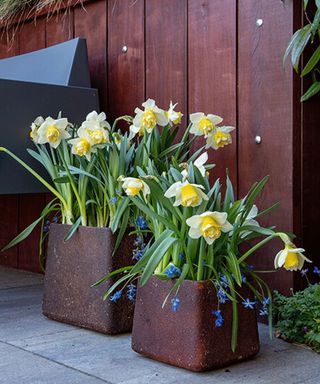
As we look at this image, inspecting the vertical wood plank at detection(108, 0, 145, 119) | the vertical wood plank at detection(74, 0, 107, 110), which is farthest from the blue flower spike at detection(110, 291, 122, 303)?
the vertical wood plank at detection(74, 0, 107, 110)

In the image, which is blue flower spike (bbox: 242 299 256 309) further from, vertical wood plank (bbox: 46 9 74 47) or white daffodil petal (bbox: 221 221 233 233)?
vertical wood plank (bbox: 46 9 74 47)

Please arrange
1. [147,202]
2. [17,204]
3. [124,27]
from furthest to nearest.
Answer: [17,204]
[124,27]
[147,202]

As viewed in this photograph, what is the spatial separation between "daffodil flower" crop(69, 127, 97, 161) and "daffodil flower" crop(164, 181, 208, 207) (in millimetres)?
463

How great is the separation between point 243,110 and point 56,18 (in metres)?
1.27

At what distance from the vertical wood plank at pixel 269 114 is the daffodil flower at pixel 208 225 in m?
0.60

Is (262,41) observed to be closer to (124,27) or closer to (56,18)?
(124,27)

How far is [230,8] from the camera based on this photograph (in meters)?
2.39

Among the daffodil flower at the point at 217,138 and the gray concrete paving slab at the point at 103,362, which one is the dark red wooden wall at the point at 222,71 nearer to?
the daffodil flower at the point at 217,138

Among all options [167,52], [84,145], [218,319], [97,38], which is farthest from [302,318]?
[97,38]

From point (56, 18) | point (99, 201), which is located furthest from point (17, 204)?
point (99, 201)

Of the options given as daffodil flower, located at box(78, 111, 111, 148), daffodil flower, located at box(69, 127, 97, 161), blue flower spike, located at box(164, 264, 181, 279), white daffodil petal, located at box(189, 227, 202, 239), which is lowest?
blue flower spike, located at box(164, 264, 181, 279)

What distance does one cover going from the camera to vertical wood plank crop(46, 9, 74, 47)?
3118mm

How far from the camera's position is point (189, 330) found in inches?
68.5

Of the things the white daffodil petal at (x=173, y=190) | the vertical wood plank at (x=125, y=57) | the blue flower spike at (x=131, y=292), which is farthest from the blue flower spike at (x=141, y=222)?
the vertical wood plank at (x=125, y=57)
